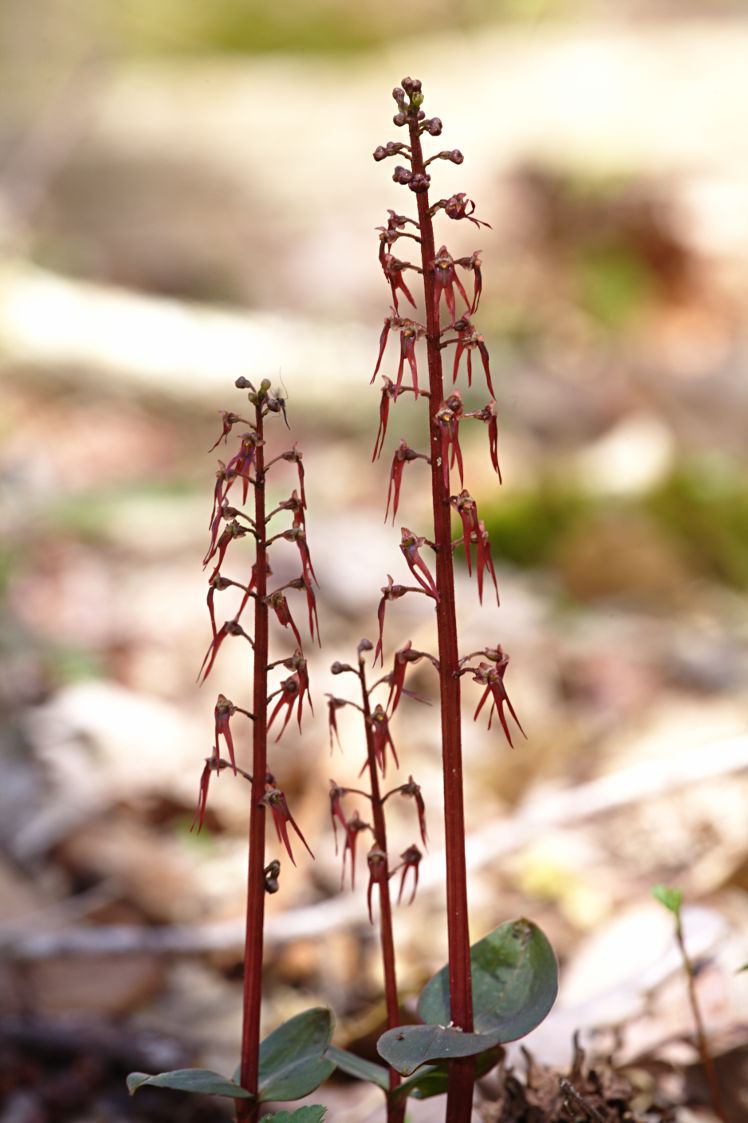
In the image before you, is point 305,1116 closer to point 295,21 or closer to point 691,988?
point 691,988

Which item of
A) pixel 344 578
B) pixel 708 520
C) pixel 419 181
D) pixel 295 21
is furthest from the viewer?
pixel 295 21

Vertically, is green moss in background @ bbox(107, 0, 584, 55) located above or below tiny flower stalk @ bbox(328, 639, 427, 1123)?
above

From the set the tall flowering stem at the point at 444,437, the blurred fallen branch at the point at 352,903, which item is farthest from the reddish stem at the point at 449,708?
the blurred fallen branch at the point at 352,903

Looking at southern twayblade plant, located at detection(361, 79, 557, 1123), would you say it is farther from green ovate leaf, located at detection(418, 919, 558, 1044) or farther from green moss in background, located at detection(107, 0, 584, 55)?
green moss in background, located at detection(107, 0, 584, 55)

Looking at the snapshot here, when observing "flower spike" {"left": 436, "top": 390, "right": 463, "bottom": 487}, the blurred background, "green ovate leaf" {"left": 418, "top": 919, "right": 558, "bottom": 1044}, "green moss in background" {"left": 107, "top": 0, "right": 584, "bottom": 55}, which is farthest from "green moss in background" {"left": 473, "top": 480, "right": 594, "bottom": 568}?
"green moss in background" {"left": 107, "top": 0, "right": 584, "bottom": 55}

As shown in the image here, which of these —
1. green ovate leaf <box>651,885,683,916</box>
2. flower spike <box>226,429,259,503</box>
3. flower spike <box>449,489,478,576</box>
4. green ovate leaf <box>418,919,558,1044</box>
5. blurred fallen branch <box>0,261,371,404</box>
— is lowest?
green ovate leaf <box>418,919,558,1044</box>

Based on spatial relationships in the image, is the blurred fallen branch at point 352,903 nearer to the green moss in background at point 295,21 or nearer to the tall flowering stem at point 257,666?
the tall flowering stem at point 257,666

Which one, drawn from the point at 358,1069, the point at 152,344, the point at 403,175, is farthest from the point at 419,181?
the point at 152,344
